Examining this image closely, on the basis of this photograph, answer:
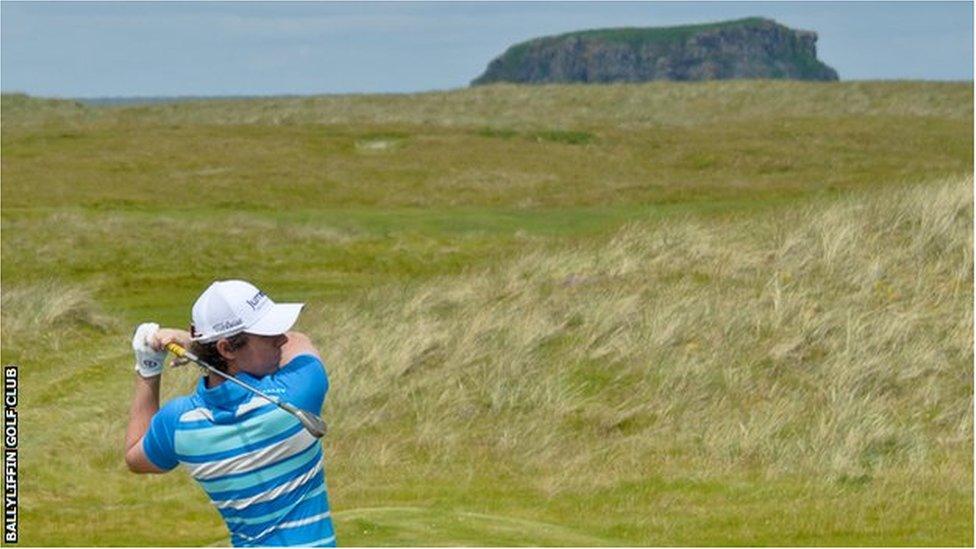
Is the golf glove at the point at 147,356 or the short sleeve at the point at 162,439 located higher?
the golf glove at the point at 147,356

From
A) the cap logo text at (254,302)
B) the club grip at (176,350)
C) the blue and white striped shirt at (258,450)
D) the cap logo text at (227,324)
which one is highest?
the cap logo text at (254,302)

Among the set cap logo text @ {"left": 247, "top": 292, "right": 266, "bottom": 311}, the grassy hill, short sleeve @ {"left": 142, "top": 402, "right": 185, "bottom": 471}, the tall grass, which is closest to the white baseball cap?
cap logo text @ {"left": 247, "top": 292, "right": 266, "bottom": 311}

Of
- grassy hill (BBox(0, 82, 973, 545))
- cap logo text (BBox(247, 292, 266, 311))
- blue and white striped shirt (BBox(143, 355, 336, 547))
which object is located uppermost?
cap logo text (BBox(247, 292, 266, 311))

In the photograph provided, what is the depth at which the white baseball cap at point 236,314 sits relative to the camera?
6457 millimetres

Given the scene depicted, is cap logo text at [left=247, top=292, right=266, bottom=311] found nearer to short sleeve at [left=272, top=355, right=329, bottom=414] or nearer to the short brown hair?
the short brown hair

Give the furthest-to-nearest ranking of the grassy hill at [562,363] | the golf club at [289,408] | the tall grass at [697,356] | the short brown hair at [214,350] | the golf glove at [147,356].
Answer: the tall grass at [697,356], the grassy hill at [562,363], the golf glove at [147,356], the short brown hair at [214,350], the golf club at [289,408]

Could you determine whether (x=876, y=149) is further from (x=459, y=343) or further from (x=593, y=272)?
(x=459, y=343)

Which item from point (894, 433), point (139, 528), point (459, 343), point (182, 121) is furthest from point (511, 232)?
point (182, 121)

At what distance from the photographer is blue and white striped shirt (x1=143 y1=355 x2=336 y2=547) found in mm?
6500

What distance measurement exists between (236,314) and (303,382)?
37 centimetres

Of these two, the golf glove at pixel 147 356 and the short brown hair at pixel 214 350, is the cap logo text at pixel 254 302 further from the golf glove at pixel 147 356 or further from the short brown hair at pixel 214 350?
the golf glove at pixel 147 356

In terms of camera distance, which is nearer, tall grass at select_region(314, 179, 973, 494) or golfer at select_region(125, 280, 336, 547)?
golfer at select_region(125, 280, 336, 547)

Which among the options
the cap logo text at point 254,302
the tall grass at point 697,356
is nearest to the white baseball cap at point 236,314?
the cap logo text at point 254,302

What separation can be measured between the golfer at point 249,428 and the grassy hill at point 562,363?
5.05 meters
